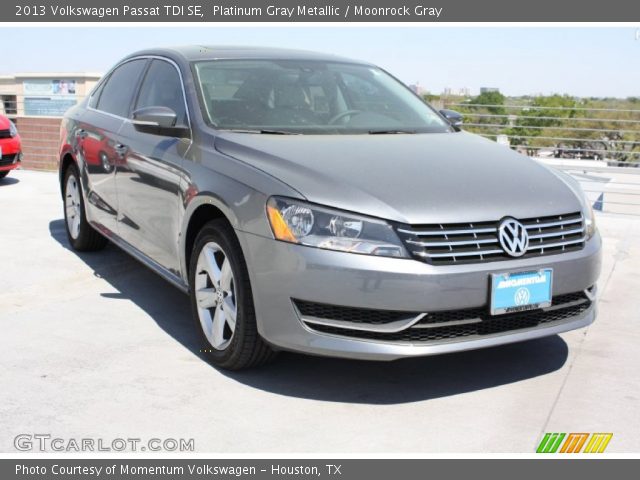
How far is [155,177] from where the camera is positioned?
4480 millimetres

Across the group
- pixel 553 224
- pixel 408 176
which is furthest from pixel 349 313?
pixel 553 224

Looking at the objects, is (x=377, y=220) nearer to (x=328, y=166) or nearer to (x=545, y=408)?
(x=328, y=166)

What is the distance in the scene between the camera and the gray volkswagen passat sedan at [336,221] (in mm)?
3266

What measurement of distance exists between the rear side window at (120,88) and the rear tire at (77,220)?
27.0 inches

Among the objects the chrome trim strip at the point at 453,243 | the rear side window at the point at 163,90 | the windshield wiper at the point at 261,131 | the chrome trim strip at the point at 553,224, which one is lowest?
the chrome trim strip at the point at 453,243

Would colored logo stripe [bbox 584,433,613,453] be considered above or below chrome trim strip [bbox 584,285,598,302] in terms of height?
below

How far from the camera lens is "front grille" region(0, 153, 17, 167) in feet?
33.1

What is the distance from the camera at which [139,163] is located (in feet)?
15.5

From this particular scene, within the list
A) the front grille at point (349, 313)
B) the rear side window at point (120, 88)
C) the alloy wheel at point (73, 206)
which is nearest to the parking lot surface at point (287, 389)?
the front grille at point (349, 313)

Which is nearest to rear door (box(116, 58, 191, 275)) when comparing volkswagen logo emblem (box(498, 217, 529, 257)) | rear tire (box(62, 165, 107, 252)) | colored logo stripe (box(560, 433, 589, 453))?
rear tire (box(62, 165, 107, 252))

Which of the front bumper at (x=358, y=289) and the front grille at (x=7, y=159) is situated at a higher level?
the front bumper at (x=358, y=289)

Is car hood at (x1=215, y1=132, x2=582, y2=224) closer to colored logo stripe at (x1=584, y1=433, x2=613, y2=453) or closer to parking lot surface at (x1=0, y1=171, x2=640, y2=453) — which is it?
parking lot surface at (x1=0, y1=171, x2=640, y2=453)

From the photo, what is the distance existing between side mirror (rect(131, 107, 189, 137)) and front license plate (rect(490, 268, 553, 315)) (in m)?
1.92

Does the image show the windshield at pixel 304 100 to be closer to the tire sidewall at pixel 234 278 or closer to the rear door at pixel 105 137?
the tire sidewall at pixel 234 278
